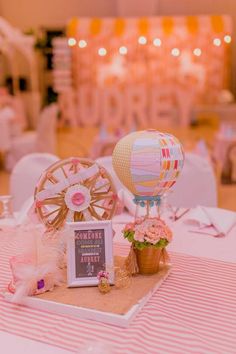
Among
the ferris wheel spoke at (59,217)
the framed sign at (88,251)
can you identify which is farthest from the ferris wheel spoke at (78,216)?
the framed sign at (88,251)

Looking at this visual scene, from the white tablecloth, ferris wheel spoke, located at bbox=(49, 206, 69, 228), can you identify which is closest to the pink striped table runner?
the white tablecloth

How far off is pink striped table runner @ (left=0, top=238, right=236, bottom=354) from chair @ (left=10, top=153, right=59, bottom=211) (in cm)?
129

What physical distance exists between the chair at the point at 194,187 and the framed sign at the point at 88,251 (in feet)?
4.39

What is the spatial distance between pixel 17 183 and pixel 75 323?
1.62 meters

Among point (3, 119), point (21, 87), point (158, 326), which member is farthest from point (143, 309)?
point (21, 87)

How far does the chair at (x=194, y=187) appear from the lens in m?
2.71

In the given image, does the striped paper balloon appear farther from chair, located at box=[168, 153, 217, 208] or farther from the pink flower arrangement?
chair, located at box=[168, 153, 217, 208]

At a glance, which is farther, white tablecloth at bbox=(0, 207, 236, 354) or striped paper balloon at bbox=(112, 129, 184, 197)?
striped paper balloon at bbox=(112, 129, 184, 197)

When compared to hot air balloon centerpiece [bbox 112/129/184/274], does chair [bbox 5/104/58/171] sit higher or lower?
higher

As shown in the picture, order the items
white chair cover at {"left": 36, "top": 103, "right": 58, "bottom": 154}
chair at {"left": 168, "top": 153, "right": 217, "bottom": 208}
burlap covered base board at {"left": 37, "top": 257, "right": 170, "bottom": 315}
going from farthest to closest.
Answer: white chair cover at {"left": 36, "top": 103, "right": 58, "bottom": 154} → chair at {"left": 168, "top": 153, "right": 217, "bottom": 208} → burlap covered base board at {"left": 37, "top": 257, "right": 170, "bottom": 315}

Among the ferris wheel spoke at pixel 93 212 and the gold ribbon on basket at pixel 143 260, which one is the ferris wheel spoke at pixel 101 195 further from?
the gold ribbon on basket at pixel 143 260

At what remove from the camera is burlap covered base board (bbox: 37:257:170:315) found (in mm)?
1281

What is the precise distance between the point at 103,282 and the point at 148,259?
0.18 m

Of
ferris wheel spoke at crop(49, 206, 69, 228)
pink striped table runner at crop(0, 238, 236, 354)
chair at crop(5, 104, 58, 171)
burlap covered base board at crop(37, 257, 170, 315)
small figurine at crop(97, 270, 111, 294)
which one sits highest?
chair at crop(5, 104, 58, 171)
